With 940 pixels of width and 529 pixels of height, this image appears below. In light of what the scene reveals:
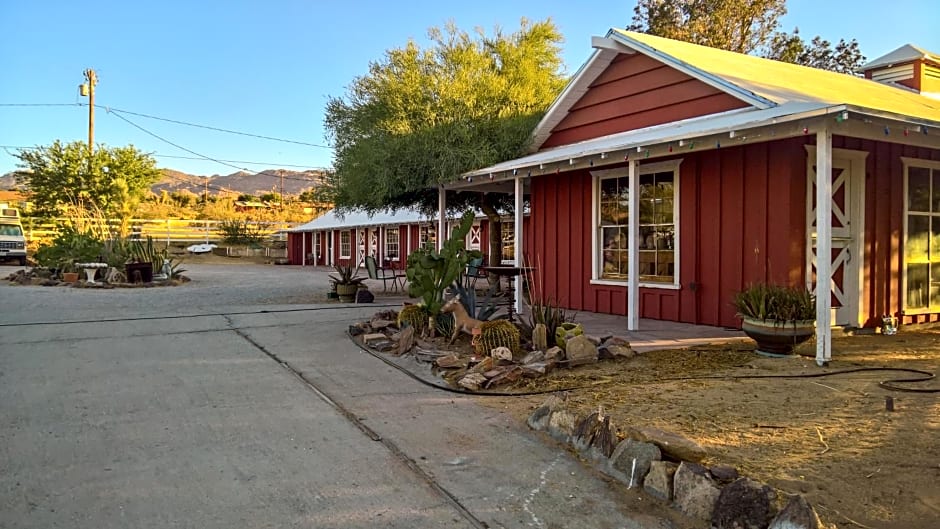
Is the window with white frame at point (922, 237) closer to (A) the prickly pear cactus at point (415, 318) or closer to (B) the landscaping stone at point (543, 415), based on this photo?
(A) the prickly pear cactus at point (415, 318)

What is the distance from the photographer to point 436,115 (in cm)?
1310

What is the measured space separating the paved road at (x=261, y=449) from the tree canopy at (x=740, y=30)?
2375 cm

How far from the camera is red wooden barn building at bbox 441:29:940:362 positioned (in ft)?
A: 24.9

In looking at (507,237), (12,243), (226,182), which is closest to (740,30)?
(507,237)

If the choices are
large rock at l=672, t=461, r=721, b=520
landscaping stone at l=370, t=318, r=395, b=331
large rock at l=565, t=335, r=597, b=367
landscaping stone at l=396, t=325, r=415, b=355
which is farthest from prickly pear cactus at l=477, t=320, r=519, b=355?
large rock at l=672, t=461, r=721, b=520

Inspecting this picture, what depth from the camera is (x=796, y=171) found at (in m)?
7.77

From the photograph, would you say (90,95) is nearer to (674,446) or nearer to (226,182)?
(674,446)

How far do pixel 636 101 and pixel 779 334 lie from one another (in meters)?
5.11

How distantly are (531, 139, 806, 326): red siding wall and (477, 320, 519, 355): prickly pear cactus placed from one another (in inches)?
127

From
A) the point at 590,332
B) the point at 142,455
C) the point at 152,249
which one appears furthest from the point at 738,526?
the point at 152,249

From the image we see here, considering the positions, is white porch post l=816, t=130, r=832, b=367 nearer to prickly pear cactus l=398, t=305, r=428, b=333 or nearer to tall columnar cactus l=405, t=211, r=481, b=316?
tall columnar cactus l=405, t=211, r=481, b=316

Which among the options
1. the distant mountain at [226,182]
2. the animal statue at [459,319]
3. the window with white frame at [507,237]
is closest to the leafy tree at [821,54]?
the window with white frame at [507,237]

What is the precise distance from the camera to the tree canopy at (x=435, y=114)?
12383mm

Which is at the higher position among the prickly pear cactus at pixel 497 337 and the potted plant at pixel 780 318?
the potted plant at pixel 780 318
